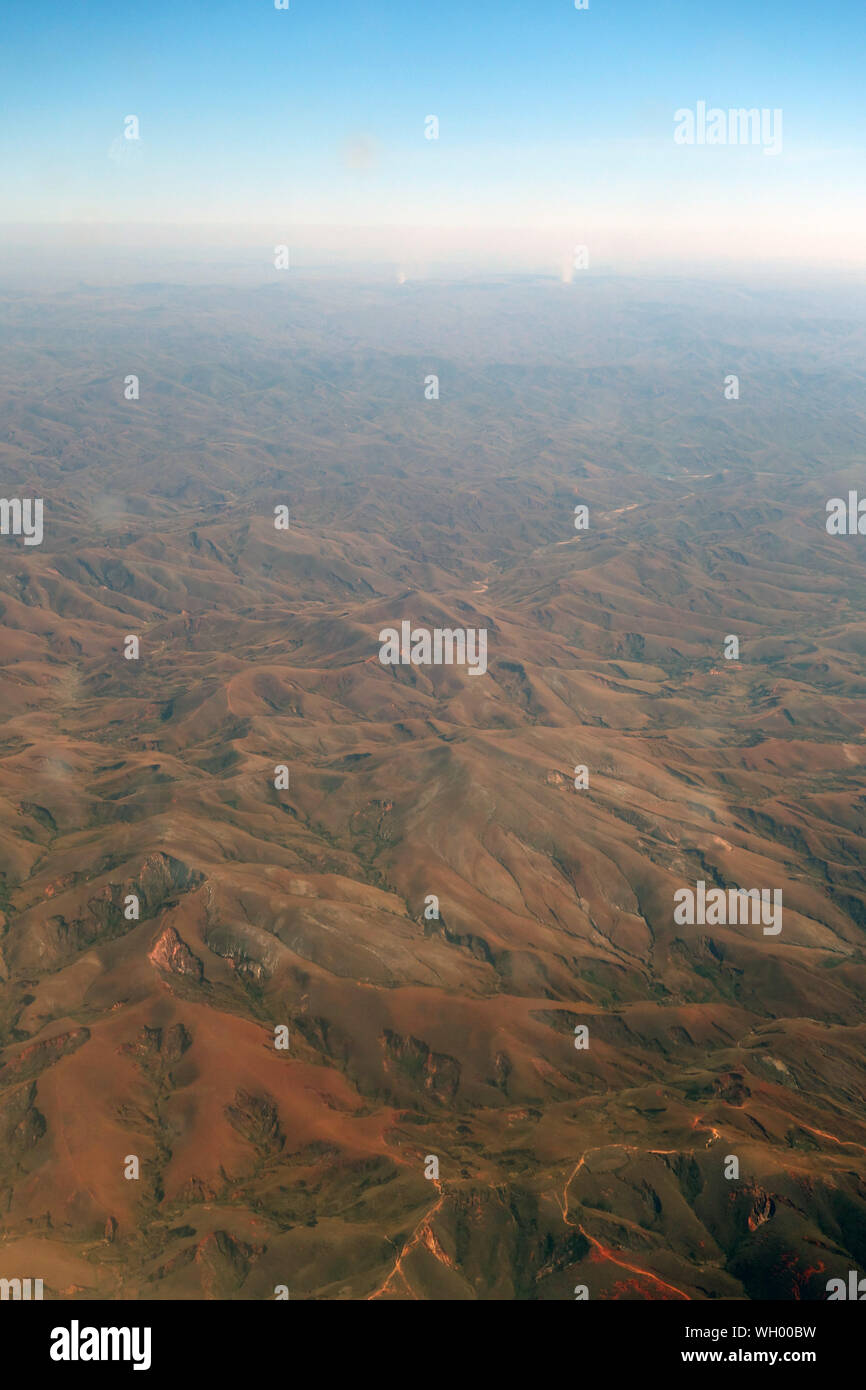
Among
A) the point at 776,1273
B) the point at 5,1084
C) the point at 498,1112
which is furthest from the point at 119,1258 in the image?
the point at 776,1273

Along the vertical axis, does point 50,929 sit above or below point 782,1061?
above

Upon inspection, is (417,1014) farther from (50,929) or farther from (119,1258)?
(50,929)

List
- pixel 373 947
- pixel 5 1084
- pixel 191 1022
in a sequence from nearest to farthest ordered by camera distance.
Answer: pixel 5 1084 → pixel 191 1022 → pixel 373 947
